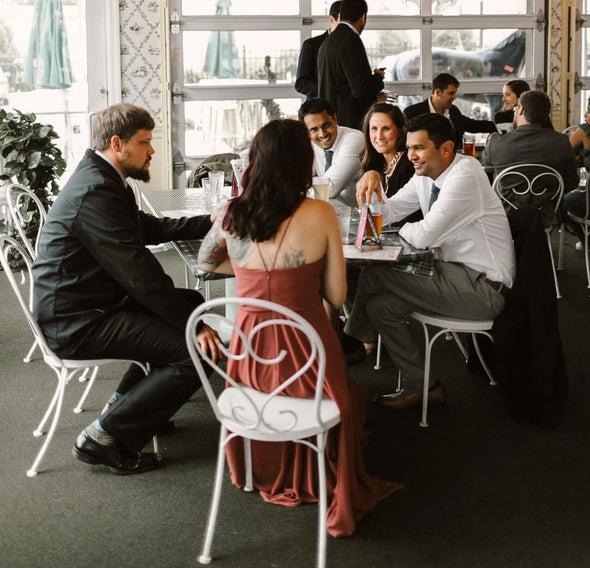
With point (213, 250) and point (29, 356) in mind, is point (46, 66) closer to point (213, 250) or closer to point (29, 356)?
point (29, 356)

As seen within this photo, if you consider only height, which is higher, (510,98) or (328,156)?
(510,98)

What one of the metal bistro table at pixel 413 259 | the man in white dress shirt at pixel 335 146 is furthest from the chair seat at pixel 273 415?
the man in white dress shirt at pixel 335 146

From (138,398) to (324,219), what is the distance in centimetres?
87

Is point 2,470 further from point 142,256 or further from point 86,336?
point 142,256

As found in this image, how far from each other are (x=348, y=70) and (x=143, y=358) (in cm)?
310

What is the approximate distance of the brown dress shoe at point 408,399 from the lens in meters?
3.38

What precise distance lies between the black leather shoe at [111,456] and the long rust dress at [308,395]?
0.39 meters

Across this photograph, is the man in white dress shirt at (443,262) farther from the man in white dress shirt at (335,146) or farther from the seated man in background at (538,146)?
the seated man in background at (538,146)

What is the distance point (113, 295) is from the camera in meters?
2.88

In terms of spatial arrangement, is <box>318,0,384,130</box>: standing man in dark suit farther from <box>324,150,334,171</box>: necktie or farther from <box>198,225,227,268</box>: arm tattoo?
<box>198,225,227,268</box>: arm tattoo

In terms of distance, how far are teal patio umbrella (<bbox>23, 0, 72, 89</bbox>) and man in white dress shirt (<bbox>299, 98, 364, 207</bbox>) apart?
301 centimetres

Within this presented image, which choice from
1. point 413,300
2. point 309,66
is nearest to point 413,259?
point 413,300

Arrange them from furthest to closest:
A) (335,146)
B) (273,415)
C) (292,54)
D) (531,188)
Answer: (292,54), (531,188), (335,146), (273,415)

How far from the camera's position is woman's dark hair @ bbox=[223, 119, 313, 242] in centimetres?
239
